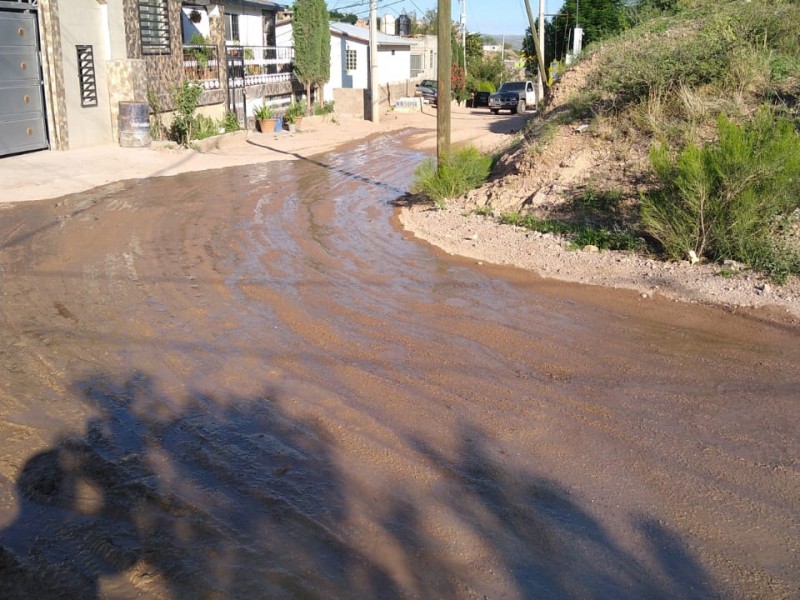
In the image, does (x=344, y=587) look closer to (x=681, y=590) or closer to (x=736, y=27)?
(x=681, y=590)

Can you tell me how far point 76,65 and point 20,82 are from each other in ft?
6.57

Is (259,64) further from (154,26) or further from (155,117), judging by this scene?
(155,117)

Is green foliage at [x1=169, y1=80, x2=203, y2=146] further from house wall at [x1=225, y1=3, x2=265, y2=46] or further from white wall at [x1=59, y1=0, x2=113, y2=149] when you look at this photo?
house wall at [x1=225, y1=3, x2=265, y2=46]

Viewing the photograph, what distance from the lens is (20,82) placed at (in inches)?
770

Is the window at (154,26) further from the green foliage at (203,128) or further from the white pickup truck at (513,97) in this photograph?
the white pickup truck at (513,97)

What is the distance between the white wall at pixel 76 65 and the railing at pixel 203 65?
4.86 m

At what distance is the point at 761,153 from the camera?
9391 mm

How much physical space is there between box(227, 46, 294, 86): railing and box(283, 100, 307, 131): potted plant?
1.35 meters

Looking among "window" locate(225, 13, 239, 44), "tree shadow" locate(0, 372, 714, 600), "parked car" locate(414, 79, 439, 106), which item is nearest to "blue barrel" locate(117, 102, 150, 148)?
"window" locate(225, 13, 239, 44)

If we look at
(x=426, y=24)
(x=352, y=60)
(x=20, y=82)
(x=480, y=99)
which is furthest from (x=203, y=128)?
Result: (x=426, y=24)

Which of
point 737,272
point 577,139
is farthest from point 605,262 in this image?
point 577,139

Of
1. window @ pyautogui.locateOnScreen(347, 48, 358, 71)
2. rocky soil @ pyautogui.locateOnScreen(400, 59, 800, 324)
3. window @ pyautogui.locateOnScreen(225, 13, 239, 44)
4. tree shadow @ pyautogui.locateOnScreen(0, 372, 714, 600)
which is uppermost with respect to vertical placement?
window @ pyautogui.locateOnScreen(225, 13, 239, 44)

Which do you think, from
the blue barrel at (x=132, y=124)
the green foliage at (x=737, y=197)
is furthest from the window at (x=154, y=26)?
the green foliage at (x=737, y=197)

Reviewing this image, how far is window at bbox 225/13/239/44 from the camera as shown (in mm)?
33644
